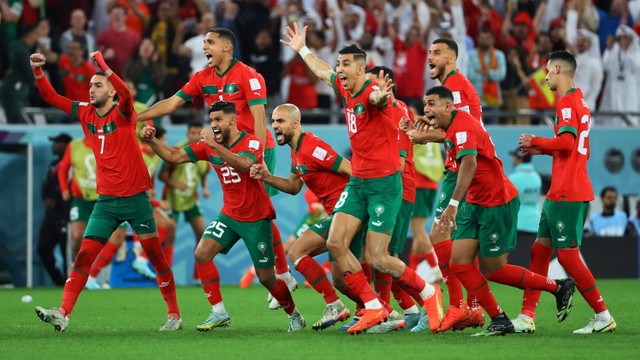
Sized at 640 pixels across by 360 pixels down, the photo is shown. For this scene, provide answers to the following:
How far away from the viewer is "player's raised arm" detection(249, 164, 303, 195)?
36.7 ft

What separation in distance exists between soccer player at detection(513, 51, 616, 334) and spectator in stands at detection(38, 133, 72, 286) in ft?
33.3

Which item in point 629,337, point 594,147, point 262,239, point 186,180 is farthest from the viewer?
point 594,147

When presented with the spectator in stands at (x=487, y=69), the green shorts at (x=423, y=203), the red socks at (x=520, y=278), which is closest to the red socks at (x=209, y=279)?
the red socks at (x=520, y=278)

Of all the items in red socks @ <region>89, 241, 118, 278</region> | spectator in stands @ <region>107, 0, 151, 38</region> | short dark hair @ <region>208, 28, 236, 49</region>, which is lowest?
red socks @ <region>89, 241, 118, 278</region>

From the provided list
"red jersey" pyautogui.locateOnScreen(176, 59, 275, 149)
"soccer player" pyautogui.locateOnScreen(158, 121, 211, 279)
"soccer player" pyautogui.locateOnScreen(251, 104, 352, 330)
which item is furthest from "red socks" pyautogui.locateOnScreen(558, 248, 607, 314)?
"soccer player" pyautogui.locateOnScreen(158, 121, 211, 279)

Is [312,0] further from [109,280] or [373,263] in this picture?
[373,263]

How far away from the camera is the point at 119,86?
1154 cm

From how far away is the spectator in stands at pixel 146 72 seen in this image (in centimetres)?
2034

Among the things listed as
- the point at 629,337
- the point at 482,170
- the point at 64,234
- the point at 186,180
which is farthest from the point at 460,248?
the point at 64,234

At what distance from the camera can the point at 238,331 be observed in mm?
11758

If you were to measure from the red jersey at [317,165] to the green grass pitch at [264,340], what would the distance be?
141 centimetres

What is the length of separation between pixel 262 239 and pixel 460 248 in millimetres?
1916

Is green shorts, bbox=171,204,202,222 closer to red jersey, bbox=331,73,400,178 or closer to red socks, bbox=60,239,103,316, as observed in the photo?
red socks, bbox=60,239,103,316

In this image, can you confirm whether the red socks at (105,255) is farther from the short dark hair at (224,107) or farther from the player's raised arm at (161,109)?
the short dark hair at (224,107)
